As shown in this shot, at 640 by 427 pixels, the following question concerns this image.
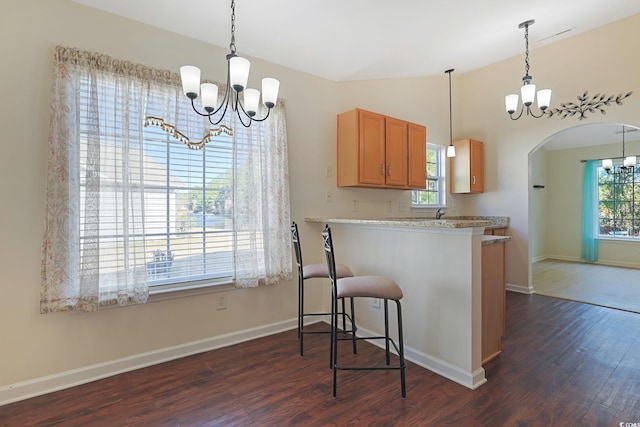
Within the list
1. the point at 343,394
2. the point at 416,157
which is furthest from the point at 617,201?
the point at 343,394

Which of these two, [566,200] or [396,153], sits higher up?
[396,153]

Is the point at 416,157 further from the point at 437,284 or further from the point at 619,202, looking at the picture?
the point at 619,202

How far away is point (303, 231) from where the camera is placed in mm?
3332

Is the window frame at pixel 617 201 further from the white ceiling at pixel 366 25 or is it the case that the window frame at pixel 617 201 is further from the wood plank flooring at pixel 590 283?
the white ceiling at pixel 366 25

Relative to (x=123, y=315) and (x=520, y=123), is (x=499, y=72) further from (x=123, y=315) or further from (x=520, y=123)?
(x=123, y=315)

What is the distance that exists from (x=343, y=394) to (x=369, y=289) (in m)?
0.72

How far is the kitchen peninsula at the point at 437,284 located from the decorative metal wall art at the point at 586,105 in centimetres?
276

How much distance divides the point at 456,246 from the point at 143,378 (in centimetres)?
249

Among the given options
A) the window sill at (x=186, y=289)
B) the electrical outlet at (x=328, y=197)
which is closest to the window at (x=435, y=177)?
the electrical outlet at (x=328, y=197)

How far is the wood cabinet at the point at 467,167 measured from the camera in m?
4.89

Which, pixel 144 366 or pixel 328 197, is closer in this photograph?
pixel 144 366

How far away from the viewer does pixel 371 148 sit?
344 centimetres

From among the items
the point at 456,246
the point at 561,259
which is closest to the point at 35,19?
the point at 456,246

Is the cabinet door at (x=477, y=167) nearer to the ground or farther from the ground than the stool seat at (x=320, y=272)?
farther from the ground
